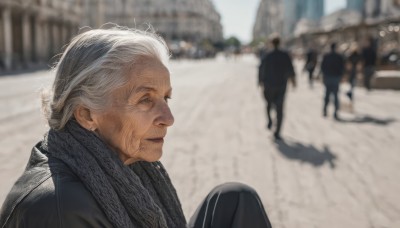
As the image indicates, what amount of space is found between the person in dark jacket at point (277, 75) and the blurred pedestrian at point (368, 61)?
7.73 metres

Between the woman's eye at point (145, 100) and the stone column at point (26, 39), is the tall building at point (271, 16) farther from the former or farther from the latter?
the woman's eye at point (145, 100)

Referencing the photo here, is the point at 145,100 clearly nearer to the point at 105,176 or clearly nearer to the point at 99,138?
the point at 99,138

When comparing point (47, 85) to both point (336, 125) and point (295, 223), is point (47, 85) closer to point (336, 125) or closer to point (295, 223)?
point (295, 223)

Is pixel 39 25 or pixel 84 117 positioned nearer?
pixel 84 117

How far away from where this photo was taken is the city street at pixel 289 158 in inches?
178

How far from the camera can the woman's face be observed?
1.66 meters

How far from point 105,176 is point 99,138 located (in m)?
0.15

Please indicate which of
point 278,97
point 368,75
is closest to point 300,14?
point 368,75

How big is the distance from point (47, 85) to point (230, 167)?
444cm

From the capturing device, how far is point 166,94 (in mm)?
1820

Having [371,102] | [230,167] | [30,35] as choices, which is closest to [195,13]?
[30,35]

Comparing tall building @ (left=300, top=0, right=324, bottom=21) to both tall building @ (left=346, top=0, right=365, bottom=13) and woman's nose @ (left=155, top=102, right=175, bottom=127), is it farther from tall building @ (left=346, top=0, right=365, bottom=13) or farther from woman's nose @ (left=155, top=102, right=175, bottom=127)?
woman's nose @ (left=155, top=102, right=175, bottom=127)

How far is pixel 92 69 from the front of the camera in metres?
1.56

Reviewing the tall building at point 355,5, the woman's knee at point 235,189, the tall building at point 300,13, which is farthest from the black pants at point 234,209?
the tall building at point 300,13
